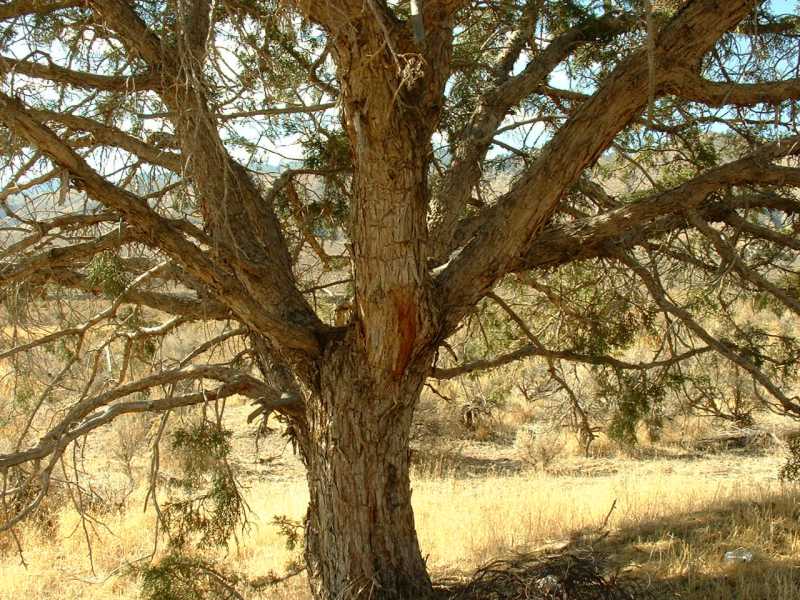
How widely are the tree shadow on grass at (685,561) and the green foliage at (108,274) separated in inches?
98.4

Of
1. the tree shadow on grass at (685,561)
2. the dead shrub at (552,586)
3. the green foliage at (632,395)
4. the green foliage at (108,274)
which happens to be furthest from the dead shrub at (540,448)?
the green foliage at (108,274)

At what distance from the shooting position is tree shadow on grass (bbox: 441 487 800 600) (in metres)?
4.25

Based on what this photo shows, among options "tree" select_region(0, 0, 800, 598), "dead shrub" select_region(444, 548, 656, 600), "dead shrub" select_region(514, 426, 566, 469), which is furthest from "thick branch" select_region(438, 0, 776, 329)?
"dead shrub" select_region(514, 426, 566, 469)

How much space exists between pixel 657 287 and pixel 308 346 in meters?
2.03

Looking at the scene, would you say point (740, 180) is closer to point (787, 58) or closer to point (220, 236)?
point (787, 58)

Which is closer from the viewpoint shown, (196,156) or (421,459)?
(196,156)

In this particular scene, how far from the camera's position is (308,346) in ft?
13.5

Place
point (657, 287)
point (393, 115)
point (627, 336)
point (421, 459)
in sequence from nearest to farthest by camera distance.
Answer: point (393, 115) → point (657, 287) → point (627, 336) → point (421, 459)

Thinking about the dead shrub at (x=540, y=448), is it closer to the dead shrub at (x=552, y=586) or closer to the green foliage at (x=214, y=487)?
the green foliage at (x=214, y=487)

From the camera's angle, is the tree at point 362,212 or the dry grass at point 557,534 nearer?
the tree at point 362,212

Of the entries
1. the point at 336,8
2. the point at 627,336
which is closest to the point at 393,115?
the point at 336,8

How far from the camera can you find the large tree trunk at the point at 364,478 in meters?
4.03

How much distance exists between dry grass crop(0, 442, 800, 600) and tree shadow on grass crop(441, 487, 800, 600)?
0.01m

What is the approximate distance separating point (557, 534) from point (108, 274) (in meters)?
4.98
